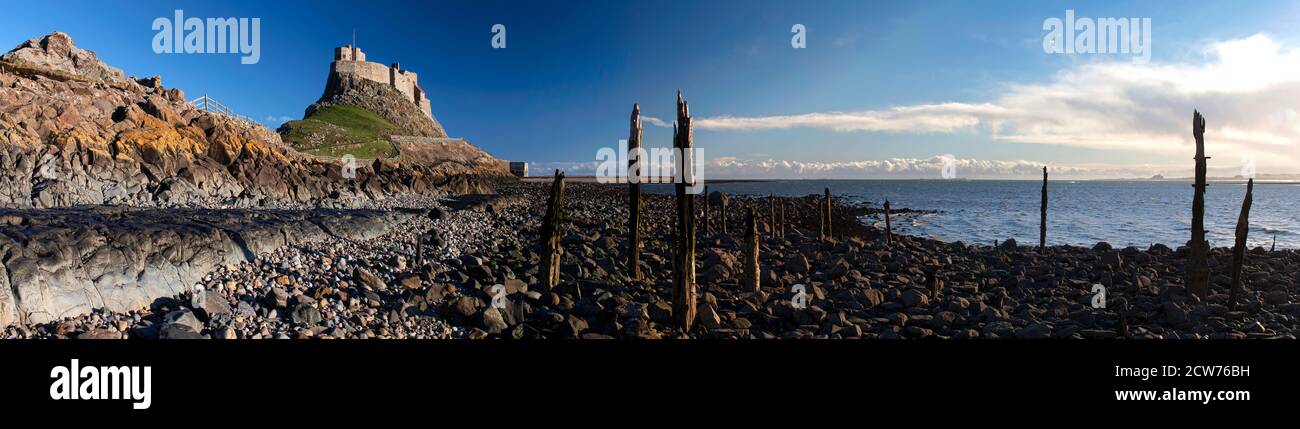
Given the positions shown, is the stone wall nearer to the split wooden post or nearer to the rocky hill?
the rocky hill

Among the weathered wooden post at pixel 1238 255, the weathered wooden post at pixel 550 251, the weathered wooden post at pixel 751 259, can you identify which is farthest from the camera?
the weathered wooden post at pixel 751 259

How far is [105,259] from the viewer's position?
11.1 m

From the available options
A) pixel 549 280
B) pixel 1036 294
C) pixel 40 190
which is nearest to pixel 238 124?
pixel 40 190

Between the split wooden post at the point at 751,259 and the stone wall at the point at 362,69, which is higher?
the stone wall at the point at 362,69

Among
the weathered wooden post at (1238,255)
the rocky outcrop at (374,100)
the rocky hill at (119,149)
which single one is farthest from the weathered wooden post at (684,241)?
the rocky outcrop at (374,100)

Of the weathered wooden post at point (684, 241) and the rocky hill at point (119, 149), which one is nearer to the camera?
the weathered wooden post at point (684, 241)

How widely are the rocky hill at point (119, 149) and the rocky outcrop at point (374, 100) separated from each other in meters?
74.5

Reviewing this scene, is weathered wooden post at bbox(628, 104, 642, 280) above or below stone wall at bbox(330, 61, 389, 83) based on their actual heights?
below

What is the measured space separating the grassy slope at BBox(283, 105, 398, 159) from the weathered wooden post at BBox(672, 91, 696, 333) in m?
72.8

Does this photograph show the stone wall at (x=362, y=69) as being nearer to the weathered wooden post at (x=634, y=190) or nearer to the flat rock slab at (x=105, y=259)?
the flat rock slab at (x=105, y=259)

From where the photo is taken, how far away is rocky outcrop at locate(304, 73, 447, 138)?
11981 cm

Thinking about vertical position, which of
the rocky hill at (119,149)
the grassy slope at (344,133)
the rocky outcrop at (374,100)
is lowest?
the rocky hill at (119,149)

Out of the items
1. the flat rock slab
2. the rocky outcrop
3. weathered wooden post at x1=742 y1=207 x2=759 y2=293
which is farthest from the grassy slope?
weathered wooden post at x1=742 y1=207 x2=759 y2=293

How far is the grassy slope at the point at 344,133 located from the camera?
78.2m
